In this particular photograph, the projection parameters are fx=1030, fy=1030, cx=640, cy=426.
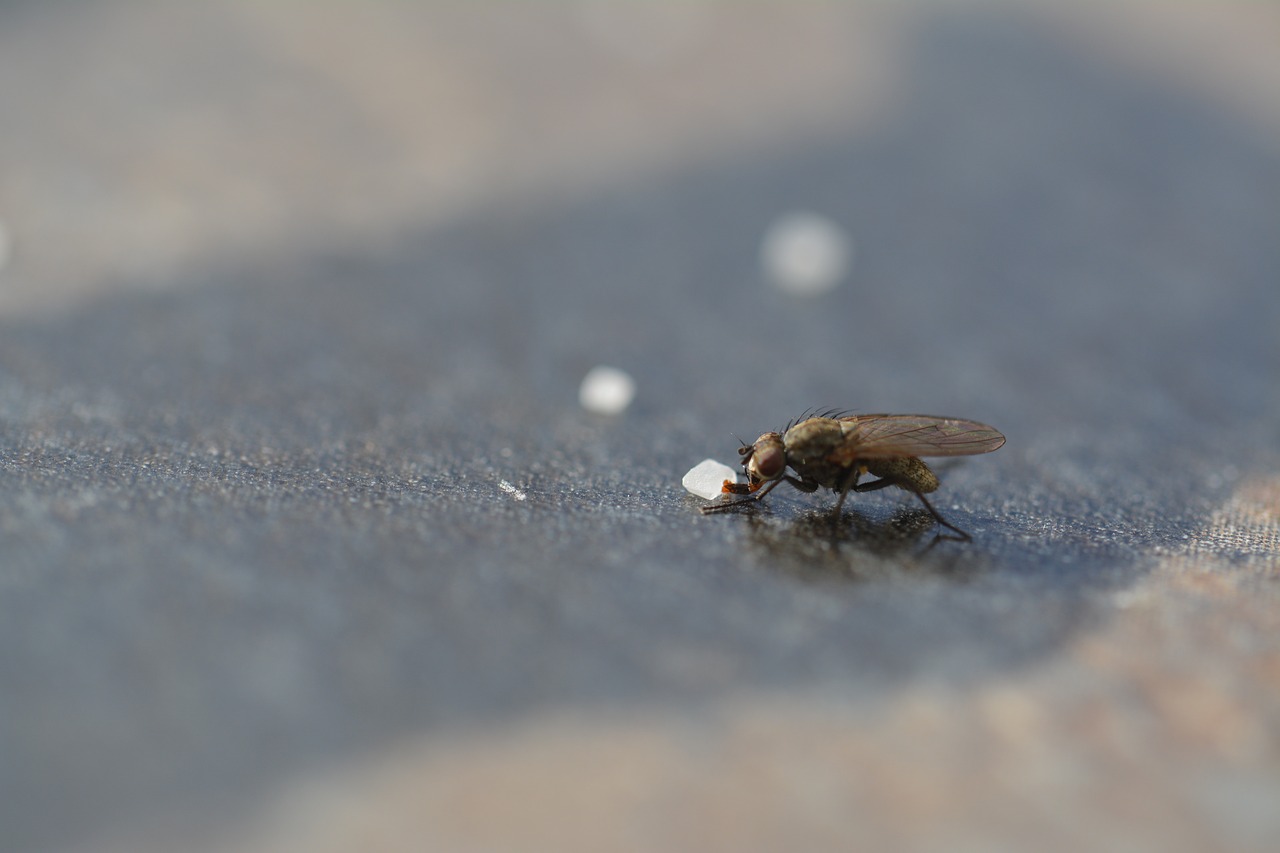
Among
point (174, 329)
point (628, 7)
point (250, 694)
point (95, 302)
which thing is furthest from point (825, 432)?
point (628, 7)

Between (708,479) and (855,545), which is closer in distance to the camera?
(855,545)

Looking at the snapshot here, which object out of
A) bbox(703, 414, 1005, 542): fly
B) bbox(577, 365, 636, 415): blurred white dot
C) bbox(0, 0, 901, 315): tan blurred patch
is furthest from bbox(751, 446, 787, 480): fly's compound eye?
bbox(0, 0, 901, 315): tan blurred patch

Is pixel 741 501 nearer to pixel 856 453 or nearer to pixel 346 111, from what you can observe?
pixel 856 453

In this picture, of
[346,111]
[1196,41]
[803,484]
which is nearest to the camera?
[803,484]

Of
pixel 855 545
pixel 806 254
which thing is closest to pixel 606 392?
pixel 855 545

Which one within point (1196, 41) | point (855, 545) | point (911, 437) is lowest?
point (855, 545)

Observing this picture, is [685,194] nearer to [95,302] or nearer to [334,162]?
[334,162]
